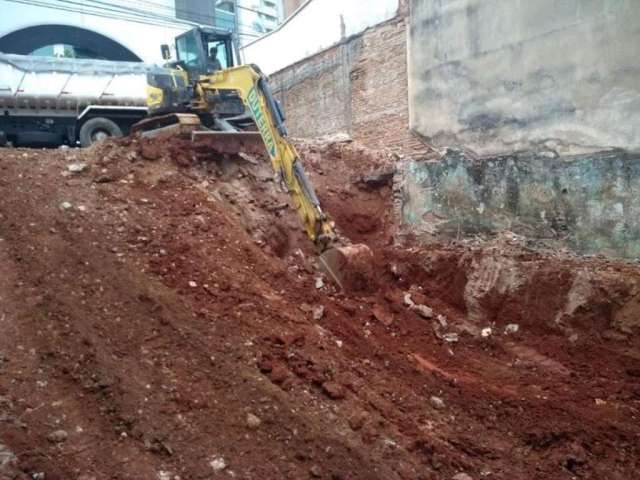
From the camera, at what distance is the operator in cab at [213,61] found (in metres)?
9.04

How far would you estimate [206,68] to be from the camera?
8.96 m

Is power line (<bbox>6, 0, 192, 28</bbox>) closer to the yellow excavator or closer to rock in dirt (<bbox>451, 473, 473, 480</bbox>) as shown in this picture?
the yellow excavator

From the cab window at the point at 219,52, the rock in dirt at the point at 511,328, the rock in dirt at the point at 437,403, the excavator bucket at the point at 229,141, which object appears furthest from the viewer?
the cab window at the point at 219,52

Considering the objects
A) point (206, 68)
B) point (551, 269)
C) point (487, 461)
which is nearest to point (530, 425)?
point (487, 461)

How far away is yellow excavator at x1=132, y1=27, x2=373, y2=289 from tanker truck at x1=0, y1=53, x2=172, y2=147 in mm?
2109

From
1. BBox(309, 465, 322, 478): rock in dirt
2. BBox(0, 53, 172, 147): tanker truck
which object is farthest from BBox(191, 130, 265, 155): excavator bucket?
BBox(309, 465, 322, 478): rock in dirt

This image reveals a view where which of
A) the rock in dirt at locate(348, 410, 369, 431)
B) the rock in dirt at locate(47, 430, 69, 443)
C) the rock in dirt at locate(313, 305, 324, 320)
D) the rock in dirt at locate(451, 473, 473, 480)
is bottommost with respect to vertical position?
the rock in dirt at locate(451, 473, 473, 480)

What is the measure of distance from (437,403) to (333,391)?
0.96m

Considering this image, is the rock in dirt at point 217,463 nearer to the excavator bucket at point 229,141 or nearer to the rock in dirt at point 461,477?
the rock in dirt at point 461,477

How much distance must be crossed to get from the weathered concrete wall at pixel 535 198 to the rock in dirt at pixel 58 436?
548cm

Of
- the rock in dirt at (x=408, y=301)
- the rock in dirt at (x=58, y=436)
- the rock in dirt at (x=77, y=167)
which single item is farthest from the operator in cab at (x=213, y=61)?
the rock in dirt at (x=58, y=436)

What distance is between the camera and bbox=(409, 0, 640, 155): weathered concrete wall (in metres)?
5.91

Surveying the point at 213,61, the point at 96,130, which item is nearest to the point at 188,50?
the point at 213,61

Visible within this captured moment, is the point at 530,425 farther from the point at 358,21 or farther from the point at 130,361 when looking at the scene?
the point at 358,21
